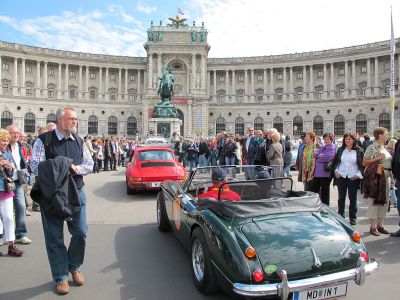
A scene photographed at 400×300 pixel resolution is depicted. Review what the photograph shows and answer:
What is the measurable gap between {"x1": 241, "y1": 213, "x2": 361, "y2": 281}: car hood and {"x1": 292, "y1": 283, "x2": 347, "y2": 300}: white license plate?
0.16 meters

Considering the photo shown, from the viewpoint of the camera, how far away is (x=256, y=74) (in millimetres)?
72250

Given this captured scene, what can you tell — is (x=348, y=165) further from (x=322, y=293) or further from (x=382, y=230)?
(x=322, y=293)

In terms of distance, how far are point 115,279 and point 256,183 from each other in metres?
2.46

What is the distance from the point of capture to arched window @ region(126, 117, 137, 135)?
69.1 metres

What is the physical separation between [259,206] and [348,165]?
4.15m

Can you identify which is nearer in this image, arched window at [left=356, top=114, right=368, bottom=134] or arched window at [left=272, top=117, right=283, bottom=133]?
arched window at [left=356, top=114, right=368, bottom=134]

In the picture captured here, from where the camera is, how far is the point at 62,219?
15.2ft

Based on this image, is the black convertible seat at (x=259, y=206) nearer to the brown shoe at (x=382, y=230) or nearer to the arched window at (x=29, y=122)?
the brown shoe at (x=382, y=230)

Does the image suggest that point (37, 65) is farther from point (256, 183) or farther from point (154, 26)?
point (256, 183)

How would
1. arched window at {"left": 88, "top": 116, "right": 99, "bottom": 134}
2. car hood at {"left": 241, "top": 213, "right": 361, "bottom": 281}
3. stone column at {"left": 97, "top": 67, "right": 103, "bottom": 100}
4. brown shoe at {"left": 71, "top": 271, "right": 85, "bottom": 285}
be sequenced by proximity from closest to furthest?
car hood at {"left": 241, "top": 213, "right": 361, "bottom": 281} → brown shoe at {"left": 71, "top": 271, "right": 85, "bottom": 285} → arched window at {"left": 88, "top": 116, "right": 99, "bottom": 134} → stone column at {"left": 97, "top": 67, "right": 103, "bottom": 100}

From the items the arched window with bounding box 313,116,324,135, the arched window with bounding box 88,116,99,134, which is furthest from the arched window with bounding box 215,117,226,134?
the arched window with bounding box 88,116,99,134

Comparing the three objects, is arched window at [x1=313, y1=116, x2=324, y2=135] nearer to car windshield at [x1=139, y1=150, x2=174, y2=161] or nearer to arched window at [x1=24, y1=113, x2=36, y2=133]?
arched window at [x1=24, y1=113, x2=36, y2=133]

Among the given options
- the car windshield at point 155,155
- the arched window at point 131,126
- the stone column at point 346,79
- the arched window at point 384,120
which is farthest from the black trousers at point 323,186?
the arched window at point 131,126

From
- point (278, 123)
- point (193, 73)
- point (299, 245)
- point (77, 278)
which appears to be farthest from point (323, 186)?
point (278, 123)
